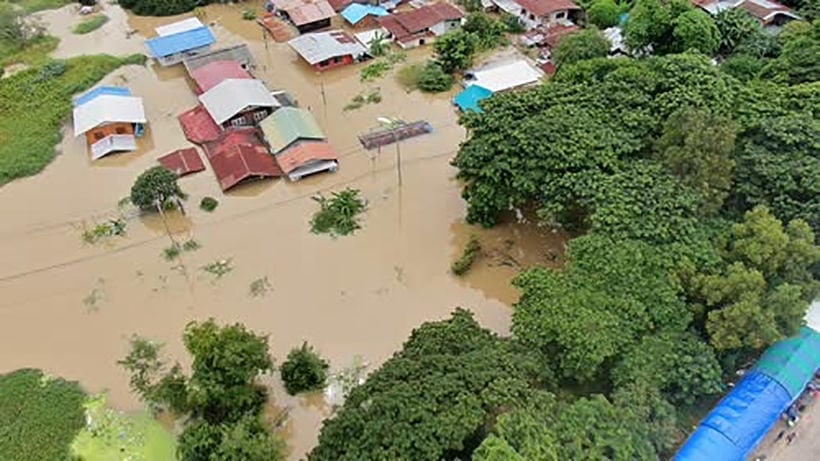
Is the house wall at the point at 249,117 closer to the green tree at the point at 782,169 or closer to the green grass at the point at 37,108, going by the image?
the green grass at the point at 37,108

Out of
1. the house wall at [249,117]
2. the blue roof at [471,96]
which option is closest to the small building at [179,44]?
the house wall at [249,117]

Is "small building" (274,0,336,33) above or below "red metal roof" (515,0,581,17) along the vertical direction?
below

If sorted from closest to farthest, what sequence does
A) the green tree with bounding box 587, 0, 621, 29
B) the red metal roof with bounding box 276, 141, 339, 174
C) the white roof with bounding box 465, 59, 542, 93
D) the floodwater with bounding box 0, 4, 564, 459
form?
the floodwater with bounding box 0, 4, 564, 459, the red metal roof with bounding box 276, 141, 339, 174, the white roof with bounding box 465, 59, 542, 93, the green tree with bounding box 587, 0, 621, 29

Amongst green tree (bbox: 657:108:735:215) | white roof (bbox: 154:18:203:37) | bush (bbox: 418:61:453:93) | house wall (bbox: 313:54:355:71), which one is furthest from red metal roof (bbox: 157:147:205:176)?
green tree (bbox: 657:108:735:215)

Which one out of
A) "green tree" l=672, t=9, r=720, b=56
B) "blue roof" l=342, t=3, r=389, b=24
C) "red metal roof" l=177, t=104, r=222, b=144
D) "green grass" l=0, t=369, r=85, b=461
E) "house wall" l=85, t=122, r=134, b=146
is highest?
"green tree" l=672, t=9, r=720, b=56

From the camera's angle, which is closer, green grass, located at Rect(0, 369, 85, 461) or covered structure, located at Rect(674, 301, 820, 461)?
covered structure, located at Rect(674, 301, 820, 461)

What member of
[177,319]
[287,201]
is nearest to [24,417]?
[177,319]

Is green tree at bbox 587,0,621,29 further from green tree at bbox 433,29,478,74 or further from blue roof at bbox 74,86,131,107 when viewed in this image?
blue roof at bbox 74,86,131,107
